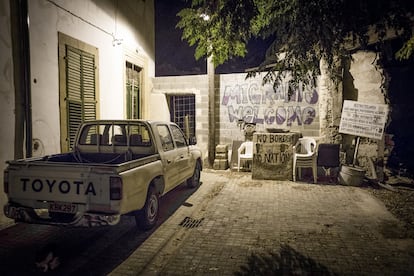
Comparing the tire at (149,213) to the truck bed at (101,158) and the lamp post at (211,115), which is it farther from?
the lamp post at (211,115)

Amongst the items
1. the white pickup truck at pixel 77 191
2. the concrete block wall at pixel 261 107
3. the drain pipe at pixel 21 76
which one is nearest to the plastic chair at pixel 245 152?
the concrete block wall at pixel 261 107

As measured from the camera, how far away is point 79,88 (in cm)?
696

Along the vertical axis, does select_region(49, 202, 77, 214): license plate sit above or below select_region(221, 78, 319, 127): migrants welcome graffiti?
below

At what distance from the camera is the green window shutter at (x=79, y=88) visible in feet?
21.7

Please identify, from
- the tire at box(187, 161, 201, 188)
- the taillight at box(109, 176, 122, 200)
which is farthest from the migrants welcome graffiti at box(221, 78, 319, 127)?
the taillight at box(109, 176, 122, 200)

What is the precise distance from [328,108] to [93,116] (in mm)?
6899

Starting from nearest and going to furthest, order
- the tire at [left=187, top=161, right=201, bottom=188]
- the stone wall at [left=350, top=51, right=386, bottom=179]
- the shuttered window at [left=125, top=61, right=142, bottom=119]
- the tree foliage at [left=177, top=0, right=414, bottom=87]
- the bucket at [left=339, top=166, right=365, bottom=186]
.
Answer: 1. the tree foliage at [left=177, top=0, right=414, bottom=87]
2. the tire at [left=187, top=161, right=201, bottom=188]
3. the bucket at [left=339, top=166, right=365, bottom=186]
4. the stone wall at [left=350, top=51, right=386, bottom=179]
5. the shuttered window at [left=125, top=61, right=142, bottom=119]

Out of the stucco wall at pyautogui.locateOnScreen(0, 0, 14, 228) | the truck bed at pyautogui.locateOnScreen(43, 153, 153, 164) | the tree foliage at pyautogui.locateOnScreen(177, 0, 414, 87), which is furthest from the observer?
the truck bed at pyautogui.locateOnScreen(43, 153, 153, 164)

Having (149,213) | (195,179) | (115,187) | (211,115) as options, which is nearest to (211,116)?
(211,115)

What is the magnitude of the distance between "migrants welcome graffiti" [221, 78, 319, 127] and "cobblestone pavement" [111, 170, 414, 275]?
131 inches

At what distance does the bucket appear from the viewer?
25.7 ft

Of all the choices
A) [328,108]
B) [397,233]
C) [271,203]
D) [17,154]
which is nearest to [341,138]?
[328,108]

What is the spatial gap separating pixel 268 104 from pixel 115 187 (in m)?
7.13

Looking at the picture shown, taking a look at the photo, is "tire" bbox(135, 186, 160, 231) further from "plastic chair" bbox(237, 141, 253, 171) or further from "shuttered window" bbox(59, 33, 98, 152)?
"plastic chair" bbox(237, 141, 253, 171)
